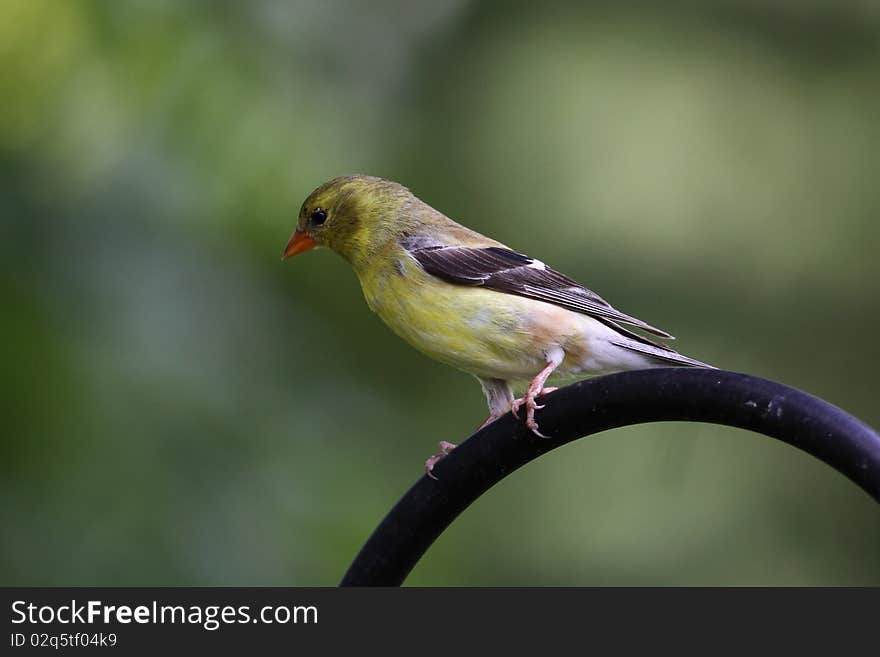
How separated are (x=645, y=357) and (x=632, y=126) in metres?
3.98

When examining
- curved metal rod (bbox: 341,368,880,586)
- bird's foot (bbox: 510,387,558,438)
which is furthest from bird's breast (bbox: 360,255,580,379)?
curved metal rod (bbox: 341,368,880,586)

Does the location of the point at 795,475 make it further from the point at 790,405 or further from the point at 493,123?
the point at 790,405

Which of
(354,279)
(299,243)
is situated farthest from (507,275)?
(354,279)

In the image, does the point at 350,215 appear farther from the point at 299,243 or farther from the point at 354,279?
the point at 354,279

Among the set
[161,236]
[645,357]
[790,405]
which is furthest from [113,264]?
[790,405]

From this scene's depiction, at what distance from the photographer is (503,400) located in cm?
425

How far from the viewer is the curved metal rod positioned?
7.41ft

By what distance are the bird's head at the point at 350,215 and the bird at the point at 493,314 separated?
68 millimetres

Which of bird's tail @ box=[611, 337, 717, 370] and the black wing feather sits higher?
the black wing feather

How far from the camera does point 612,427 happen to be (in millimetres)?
2787

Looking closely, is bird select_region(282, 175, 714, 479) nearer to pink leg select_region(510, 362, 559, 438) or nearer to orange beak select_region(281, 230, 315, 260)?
pink leg select_region(510, 362, 559, 438)

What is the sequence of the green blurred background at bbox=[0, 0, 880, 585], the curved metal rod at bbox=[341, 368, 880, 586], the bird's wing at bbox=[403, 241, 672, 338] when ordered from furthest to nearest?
the green blurred background at bbox=[0, 0, 880, 585] → the bird's wing at bbox=[403, 241, 672, 338] → the curved metal rod at bbox=[341, 368, 880, 586]

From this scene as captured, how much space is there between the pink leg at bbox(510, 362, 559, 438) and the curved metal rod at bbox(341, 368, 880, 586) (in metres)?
0.03

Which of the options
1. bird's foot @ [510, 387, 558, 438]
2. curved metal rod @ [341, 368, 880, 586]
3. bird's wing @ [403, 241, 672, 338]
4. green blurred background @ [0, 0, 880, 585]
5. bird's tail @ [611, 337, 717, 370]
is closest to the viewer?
curved metal rod @ [341, 368, 880, 586]
